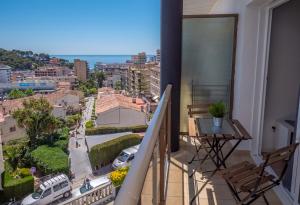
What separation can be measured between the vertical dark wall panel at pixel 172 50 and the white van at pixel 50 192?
36.2 ft

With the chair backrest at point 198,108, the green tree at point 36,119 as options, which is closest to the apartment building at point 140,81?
the green tree at point 36,119

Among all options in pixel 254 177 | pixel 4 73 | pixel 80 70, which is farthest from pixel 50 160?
pixel 80 70

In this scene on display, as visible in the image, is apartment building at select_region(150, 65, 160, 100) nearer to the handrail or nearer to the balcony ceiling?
the balcony ceiling

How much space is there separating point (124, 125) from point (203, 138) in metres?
19.8

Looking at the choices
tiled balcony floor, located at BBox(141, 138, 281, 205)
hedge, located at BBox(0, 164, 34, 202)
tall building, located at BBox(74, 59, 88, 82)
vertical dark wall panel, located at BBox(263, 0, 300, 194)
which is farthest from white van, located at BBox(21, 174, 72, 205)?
tall building, located at BBox(74, 59, 88, 82)

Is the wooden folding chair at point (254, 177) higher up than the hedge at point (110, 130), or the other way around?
the wooden folding chair at point (254, 177)

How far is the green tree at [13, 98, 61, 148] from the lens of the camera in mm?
17688

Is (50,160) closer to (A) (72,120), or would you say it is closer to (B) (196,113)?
(A) (72,120)

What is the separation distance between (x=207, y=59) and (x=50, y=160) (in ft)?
48.5

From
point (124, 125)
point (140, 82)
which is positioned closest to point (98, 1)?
point (140, 82)

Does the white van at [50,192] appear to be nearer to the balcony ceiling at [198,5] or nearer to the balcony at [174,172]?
the balcony ceiling at [198,5]

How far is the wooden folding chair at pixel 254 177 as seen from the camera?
1.67m

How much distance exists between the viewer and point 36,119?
1827 centimetres

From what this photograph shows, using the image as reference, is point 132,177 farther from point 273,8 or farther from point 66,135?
point 66,135
